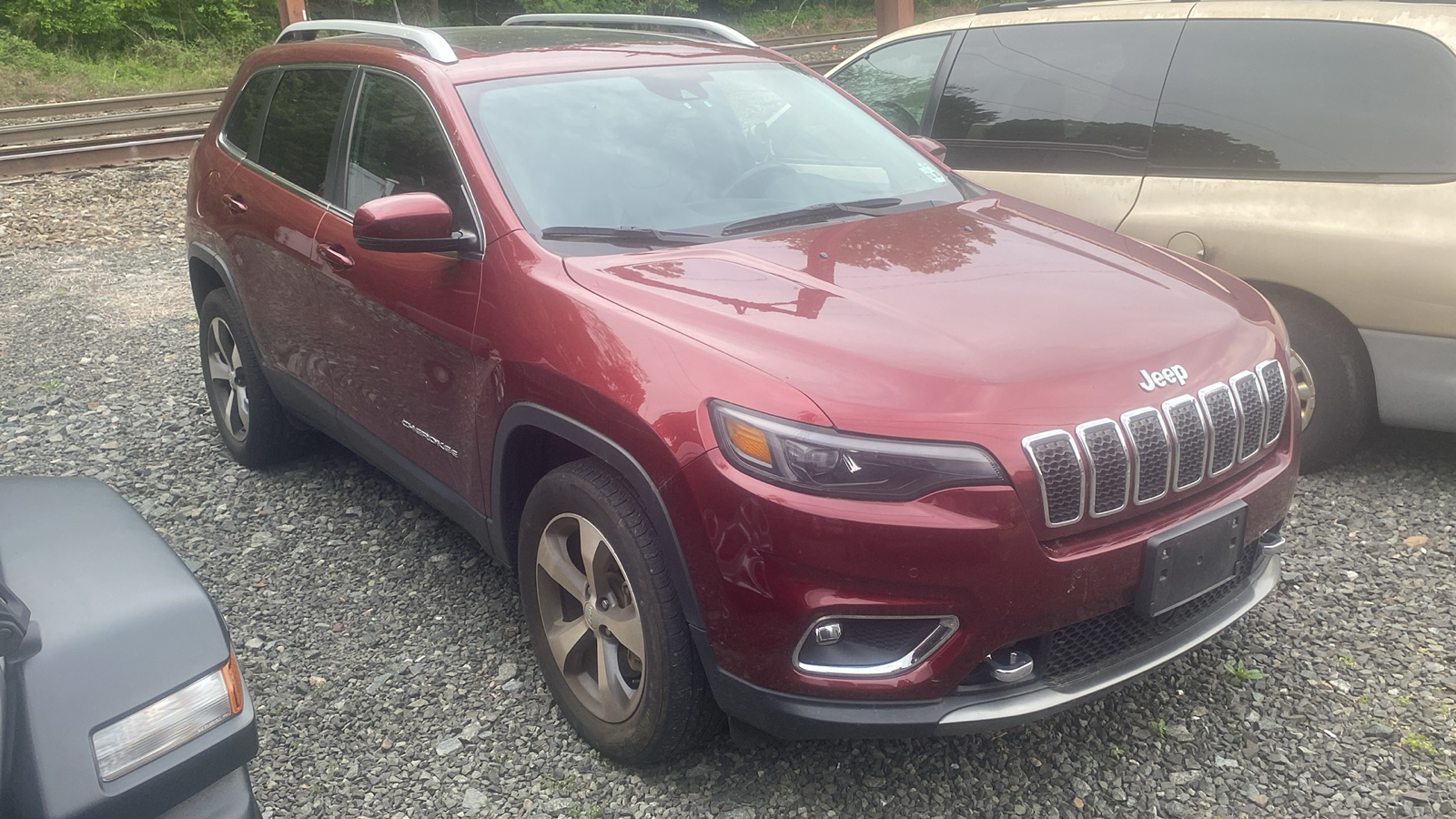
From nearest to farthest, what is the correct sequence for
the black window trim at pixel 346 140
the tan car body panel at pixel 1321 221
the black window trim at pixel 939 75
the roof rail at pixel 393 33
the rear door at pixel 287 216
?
the roof rail at pixel 393 33, the black window trim at pixel 346 140, the tan car body panel at pixel 1321 221, the rear door at pixel 287 216, the black window trim at pixel 939 75

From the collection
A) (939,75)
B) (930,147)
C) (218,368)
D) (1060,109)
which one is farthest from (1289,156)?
(218,368)

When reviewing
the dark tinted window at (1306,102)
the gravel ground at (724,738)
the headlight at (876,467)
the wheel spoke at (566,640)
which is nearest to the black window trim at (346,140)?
the gravel ground at (724,738)

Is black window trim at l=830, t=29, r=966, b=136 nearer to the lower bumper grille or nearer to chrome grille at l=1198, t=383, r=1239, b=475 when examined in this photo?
chrome grille at l=1198, t=383, r=1239, b=475

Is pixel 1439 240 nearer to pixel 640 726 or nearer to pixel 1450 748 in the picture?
pixel 1450 748

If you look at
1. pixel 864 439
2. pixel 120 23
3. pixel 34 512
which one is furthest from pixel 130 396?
pixel 120 23

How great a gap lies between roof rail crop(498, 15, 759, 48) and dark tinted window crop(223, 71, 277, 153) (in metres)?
1.02

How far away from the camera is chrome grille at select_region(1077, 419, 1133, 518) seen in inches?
89.6

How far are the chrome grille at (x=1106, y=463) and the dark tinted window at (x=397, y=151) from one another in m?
1.74

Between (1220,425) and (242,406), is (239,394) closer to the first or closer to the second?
(242,406)

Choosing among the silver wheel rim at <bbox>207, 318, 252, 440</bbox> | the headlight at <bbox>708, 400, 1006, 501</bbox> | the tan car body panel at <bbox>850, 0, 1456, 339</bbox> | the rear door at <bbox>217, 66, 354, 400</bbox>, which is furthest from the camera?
the silver wheel rim at <bbox>207, 318, 252, 440</bbox>

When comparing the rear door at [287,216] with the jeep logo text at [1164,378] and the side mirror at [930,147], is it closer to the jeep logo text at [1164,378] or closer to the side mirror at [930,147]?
the side mirror at [930,147]

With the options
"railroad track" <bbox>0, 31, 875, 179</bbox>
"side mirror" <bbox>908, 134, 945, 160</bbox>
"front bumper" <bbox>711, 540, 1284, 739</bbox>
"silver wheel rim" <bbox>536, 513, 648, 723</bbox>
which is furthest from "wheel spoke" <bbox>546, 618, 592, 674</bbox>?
"railroad track" <bbox>0, 31, 875, 179</bbox>

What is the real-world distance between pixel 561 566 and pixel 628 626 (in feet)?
1.00

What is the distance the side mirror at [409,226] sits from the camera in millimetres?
2916
